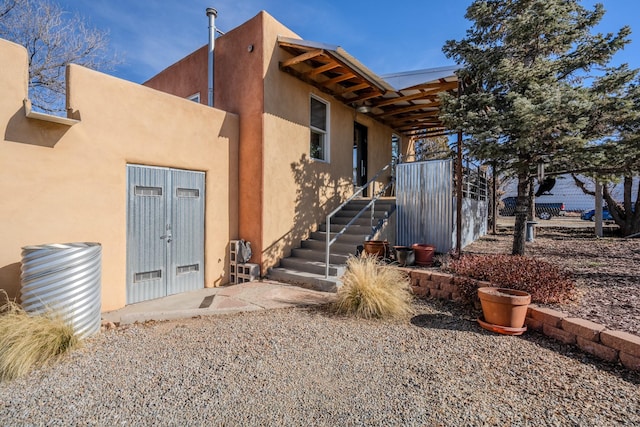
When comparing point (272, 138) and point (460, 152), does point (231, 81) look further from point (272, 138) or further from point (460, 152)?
point (460, 152)

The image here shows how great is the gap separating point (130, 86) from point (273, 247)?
3619mm

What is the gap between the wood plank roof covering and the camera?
20.6 ft

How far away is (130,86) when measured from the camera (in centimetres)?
480

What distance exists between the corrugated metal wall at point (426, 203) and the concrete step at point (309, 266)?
252cm

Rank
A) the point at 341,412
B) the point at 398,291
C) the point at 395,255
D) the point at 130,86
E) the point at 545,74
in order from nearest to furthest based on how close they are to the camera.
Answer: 1. the point at 341,412
2. the point at 398,291
3. the point at 130,86
4. the point at 545,74
5. the point at 395,255

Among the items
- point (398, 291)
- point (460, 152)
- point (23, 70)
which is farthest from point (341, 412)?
point (460, 152)

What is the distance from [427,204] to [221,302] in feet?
16.5

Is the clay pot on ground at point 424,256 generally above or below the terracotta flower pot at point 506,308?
above

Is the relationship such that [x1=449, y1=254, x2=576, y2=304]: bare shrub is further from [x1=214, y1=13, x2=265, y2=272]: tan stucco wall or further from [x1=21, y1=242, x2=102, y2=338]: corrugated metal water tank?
[x1=21, y1=242, x2=102, y2=338]: corrugated metal water tank

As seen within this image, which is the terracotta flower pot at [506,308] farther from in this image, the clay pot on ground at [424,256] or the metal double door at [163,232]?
the metal double door at [163,232]

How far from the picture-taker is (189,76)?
7.85 m

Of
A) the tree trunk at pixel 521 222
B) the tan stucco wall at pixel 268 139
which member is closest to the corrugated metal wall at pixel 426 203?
the tree trunk at pixel 521 222

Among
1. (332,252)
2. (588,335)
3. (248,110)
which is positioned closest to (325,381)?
(588,335)

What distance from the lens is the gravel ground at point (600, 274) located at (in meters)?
3.47
